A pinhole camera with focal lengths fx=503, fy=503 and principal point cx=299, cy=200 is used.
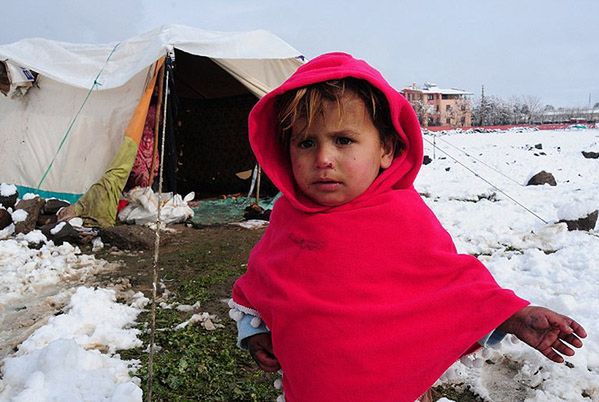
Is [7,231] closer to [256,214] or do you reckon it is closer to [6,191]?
[6,191]

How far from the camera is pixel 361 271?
4.41ft

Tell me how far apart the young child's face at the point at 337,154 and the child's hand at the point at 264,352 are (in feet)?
1.52

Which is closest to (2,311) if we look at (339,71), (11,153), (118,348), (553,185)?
(118,348)

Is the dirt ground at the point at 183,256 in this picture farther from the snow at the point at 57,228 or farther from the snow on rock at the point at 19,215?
the snow on rock at the point at 19,215

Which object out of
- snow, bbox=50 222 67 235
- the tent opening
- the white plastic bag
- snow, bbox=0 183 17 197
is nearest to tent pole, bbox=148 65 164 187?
the white plastic bag

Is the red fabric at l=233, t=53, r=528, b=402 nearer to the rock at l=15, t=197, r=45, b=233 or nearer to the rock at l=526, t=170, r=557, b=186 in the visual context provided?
the rock at l=15, t=197, r=45, b=233

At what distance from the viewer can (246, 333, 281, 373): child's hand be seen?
1511 mm

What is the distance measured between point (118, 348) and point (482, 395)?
2.04m

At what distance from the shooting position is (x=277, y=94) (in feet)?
4.84

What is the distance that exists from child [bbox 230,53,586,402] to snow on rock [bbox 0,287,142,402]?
130 centimetres

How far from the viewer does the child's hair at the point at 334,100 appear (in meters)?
1.40

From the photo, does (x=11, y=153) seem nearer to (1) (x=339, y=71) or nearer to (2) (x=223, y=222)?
(2) (x=223, y=222)

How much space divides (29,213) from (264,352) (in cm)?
535

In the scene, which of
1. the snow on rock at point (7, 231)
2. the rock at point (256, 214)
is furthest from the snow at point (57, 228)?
the rock at point (256, 214)
